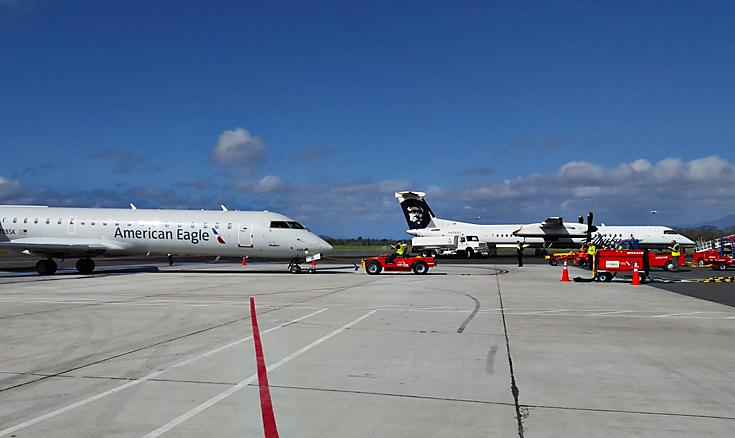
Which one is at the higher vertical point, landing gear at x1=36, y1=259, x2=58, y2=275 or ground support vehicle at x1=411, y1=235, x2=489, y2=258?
ground support vehicle at x1=411, y1=235, x2=489, y2=258

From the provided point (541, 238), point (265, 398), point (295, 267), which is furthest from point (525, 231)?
point (265, 398)

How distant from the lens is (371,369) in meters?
7.75

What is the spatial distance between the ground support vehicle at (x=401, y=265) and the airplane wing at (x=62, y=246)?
1301cm

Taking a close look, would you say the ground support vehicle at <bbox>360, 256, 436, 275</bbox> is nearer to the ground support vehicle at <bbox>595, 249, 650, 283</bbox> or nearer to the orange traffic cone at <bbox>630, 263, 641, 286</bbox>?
the ground support vehicle at <bbox>595, 249, 650, 283</bbox>

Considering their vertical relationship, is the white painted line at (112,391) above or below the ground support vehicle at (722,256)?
below

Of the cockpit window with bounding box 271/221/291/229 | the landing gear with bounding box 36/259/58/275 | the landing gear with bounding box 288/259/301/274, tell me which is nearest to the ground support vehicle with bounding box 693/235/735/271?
the landing gear with bounding box 288/259/301/274

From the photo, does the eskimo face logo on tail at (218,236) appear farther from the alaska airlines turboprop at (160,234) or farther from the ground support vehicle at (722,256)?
the ground support vehicle at (722,256)

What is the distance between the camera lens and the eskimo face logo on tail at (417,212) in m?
64.1

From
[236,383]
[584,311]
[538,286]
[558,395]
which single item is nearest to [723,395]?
[558,395]

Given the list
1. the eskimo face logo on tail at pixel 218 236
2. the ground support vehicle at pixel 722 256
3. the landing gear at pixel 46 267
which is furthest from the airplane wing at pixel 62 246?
the ground support vehicle at pixel 722 256

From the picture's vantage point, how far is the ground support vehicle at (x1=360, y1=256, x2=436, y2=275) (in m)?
29.0

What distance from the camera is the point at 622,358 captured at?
8617mm

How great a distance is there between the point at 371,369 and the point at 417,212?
187 ft

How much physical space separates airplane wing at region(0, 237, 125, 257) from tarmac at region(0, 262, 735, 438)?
12860mm
